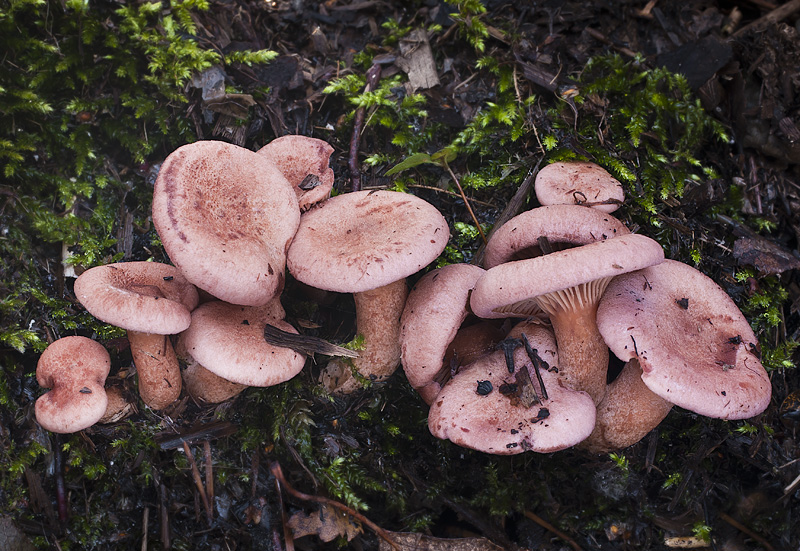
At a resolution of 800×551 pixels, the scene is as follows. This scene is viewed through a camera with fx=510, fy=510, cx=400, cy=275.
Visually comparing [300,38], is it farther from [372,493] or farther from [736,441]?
[736,441]

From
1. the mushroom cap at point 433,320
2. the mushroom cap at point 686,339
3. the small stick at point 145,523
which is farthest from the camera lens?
the small stick at point 145,523

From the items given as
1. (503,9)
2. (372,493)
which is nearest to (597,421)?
(372,493)

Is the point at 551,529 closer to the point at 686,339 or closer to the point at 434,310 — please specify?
the point at 686,339

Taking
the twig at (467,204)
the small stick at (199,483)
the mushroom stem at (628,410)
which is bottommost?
the small stick at (199,483)

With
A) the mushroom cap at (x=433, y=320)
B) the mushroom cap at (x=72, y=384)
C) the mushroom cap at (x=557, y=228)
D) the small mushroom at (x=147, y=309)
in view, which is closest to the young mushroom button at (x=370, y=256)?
the mushroom cap at (x=433, y=320)

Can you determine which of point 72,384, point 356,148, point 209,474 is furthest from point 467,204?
point 72,384

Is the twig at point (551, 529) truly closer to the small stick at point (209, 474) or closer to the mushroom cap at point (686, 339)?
the mushroom cap at point (686, 339)
